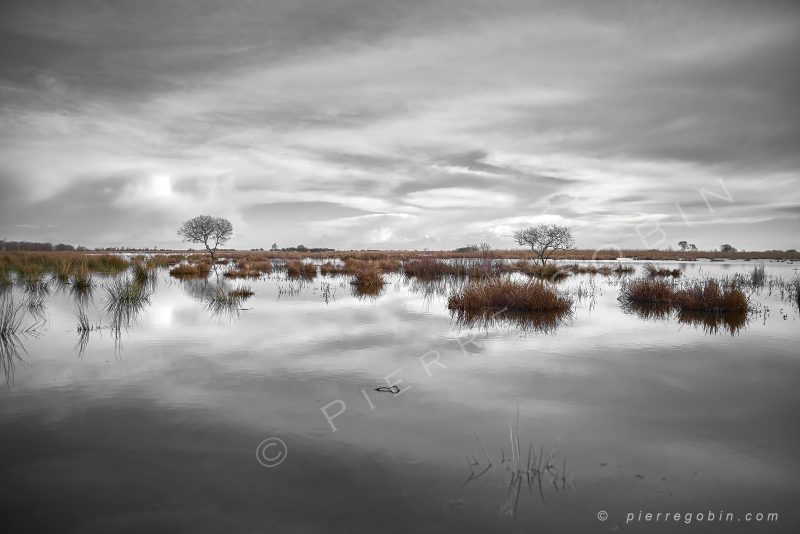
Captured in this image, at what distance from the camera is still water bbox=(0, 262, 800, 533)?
3.56m

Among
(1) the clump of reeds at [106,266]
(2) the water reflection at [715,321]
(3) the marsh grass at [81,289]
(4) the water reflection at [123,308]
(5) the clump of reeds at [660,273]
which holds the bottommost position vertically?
(2) the water reflection at [715,321]

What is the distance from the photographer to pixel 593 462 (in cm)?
439

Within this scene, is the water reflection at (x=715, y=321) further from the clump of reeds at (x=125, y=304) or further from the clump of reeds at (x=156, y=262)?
the clump of reeds at (x=156, y=262)

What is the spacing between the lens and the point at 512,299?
14781mm

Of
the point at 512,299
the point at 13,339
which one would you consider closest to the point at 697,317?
the point at 512,299

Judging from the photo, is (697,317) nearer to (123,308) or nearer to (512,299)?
(512,299)

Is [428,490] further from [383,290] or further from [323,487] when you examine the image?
[383,290]

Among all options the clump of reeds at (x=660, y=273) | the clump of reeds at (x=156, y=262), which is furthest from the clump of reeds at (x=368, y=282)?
the clump of reeds at (x=156, y=262)

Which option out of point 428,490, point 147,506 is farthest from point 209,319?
point 428,490

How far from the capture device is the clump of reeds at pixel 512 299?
575 inches

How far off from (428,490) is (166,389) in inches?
186

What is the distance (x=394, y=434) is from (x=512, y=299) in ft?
34.8

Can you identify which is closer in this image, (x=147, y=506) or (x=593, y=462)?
(x=147, y=506)

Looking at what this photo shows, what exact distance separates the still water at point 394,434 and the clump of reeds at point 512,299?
4.44 m
